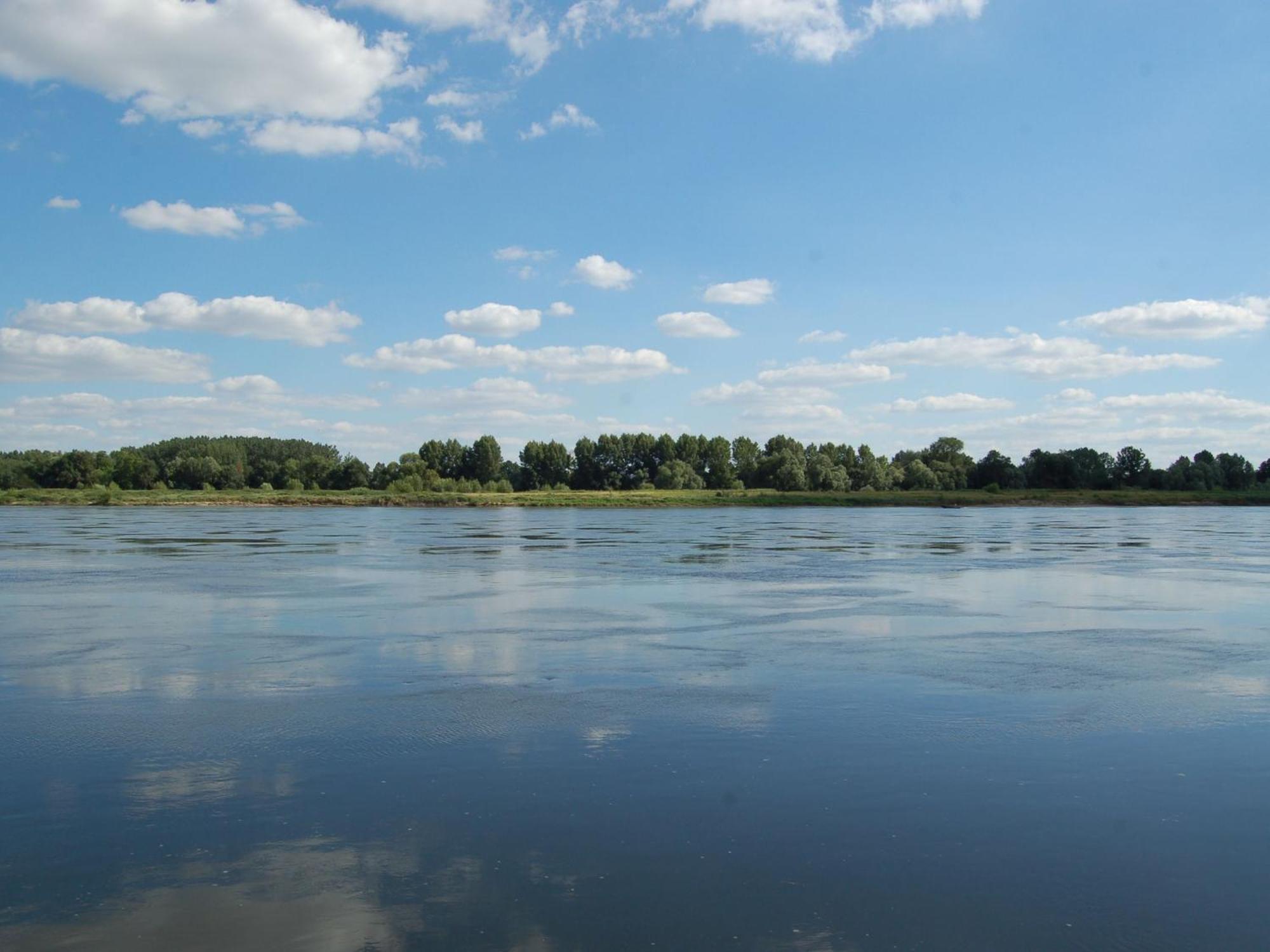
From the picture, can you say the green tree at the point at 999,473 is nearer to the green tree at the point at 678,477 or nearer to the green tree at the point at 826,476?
the green tree at the point at 826,476

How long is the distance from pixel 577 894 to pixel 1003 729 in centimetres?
579

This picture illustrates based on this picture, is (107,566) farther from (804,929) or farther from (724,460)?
(724,460)

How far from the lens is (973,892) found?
20.4 ft

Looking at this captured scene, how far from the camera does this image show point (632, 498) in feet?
358

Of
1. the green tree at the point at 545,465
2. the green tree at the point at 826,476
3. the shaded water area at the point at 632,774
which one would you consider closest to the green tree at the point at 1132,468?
the green tree at the point at 826,476

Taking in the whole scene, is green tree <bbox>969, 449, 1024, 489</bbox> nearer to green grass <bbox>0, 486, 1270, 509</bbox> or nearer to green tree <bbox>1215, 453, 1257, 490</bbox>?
green grass <bbox>0, 486, 1270, 509</bbox>

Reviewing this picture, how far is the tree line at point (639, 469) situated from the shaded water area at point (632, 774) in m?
104

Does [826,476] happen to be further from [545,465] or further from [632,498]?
[545,465]

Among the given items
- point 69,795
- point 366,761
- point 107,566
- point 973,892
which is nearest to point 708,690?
point 366,761

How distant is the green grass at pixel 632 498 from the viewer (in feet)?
337

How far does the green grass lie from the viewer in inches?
4048

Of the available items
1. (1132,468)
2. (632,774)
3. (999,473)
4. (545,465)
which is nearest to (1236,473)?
(1132,468)

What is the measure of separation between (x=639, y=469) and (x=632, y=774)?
142 m

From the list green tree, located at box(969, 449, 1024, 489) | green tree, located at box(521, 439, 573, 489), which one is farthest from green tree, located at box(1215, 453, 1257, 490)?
green tree, located at box(521, 439, 573, 489)
